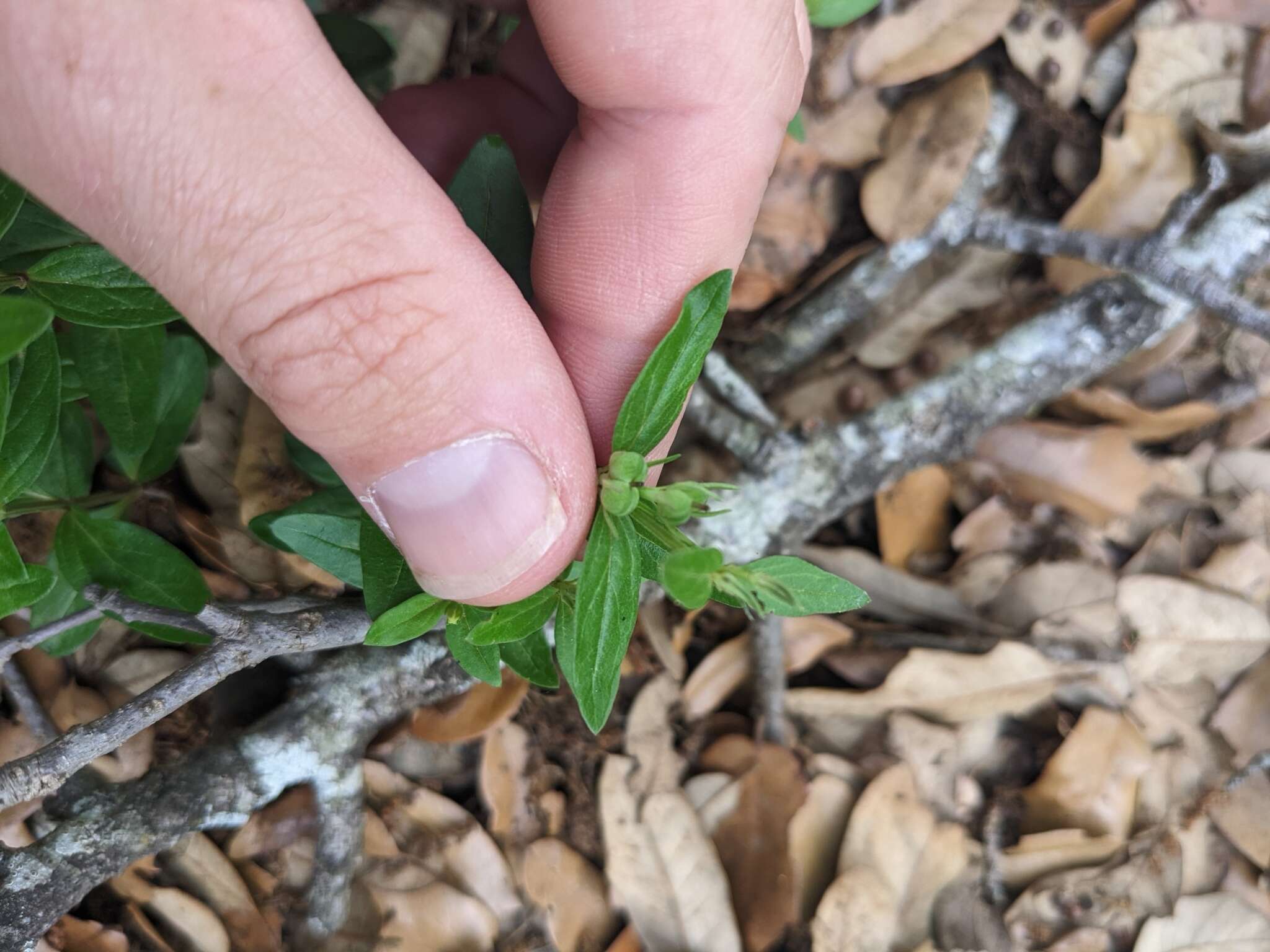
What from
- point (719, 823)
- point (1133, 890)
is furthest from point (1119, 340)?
point (719, 823)

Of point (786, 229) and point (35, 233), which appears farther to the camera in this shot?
point (786, 229)

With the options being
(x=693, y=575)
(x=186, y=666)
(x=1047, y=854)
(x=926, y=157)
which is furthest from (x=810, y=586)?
→ (x=926, y=157)

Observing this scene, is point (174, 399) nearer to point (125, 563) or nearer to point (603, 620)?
point (125, 563)

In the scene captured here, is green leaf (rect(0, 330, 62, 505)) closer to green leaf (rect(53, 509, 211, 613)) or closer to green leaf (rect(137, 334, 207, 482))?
green leaf (rect(53, 509, 211, 613))

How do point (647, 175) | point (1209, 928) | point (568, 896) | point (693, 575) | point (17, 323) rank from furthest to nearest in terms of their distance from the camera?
point (1209, 928) → point (568, 896) → point (647, 175) → point (693, 575) → point (17, 323)

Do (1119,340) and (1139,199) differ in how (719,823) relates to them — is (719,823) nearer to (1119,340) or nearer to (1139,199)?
(1119,340)

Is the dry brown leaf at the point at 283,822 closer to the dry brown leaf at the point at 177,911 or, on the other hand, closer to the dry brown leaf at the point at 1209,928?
the dry brown leaf at the point at 177,911
